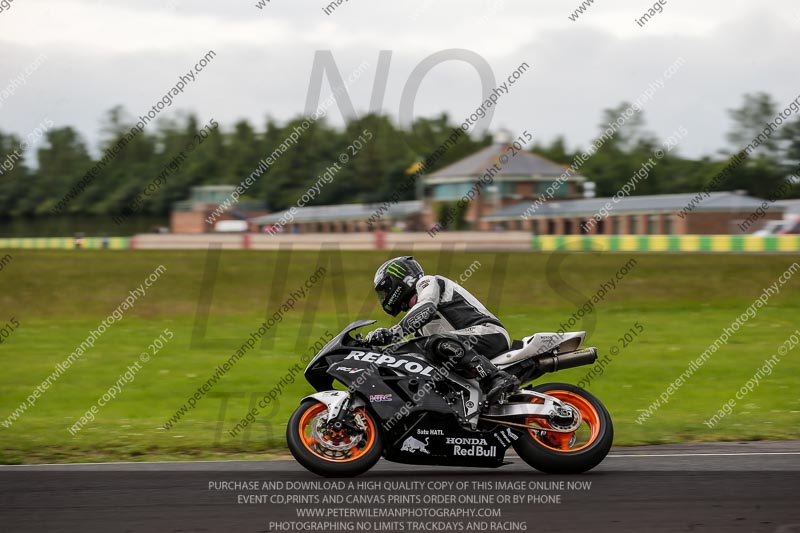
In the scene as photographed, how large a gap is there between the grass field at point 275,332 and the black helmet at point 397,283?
2.73 m

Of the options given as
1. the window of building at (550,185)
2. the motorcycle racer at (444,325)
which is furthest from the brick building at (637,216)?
the motorcycle racer at (444,325)

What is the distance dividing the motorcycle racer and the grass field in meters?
2.75

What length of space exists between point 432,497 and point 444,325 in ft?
5.83

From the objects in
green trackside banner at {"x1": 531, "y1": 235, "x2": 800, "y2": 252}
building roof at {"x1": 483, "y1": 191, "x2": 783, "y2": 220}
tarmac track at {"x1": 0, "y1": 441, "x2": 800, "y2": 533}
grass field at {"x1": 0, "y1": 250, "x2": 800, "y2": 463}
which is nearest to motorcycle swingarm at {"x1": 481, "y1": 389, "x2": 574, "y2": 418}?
tarmac track at {"x1": 0, "y1": 441, "x2": 800, "y2": 533}

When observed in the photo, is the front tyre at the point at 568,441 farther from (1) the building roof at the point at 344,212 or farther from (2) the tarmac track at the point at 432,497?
(1) the building roof at the point at 344,212

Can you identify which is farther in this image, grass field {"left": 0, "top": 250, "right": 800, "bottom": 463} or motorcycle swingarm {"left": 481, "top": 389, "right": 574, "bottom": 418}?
grass field {"left": 0, "top": 250, "right": 800, "bottom": 463}

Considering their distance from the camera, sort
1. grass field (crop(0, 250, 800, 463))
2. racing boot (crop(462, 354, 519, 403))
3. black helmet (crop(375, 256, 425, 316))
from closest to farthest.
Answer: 1. racing boot (crop(462, 354, 519, 403))
2. black helmet (crop(375, 256, 425, 316))
3. grass field (crop(0, 250, 800, 463))

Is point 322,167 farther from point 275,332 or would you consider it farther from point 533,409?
point 533,409

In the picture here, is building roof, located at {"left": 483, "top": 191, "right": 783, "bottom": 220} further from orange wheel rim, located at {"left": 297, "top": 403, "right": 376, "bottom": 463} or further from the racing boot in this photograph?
orange wheel rim, located at {"left": 297, "top": 403, "right": 376, "bottom": 463}

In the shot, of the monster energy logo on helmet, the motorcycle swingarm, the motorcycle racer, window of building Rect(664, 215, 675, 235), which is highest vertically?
→ window of building Rect(664, 215, 675, 235)

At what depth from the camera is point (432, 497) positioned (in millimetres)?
6801

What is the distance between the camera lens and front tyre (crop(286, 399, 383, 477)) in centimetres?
761

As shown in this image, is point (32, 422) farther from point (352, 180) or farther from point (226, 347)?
point (352, 180)

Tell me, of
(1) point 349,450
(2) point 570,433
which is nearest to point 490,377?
(2) point 570,433
